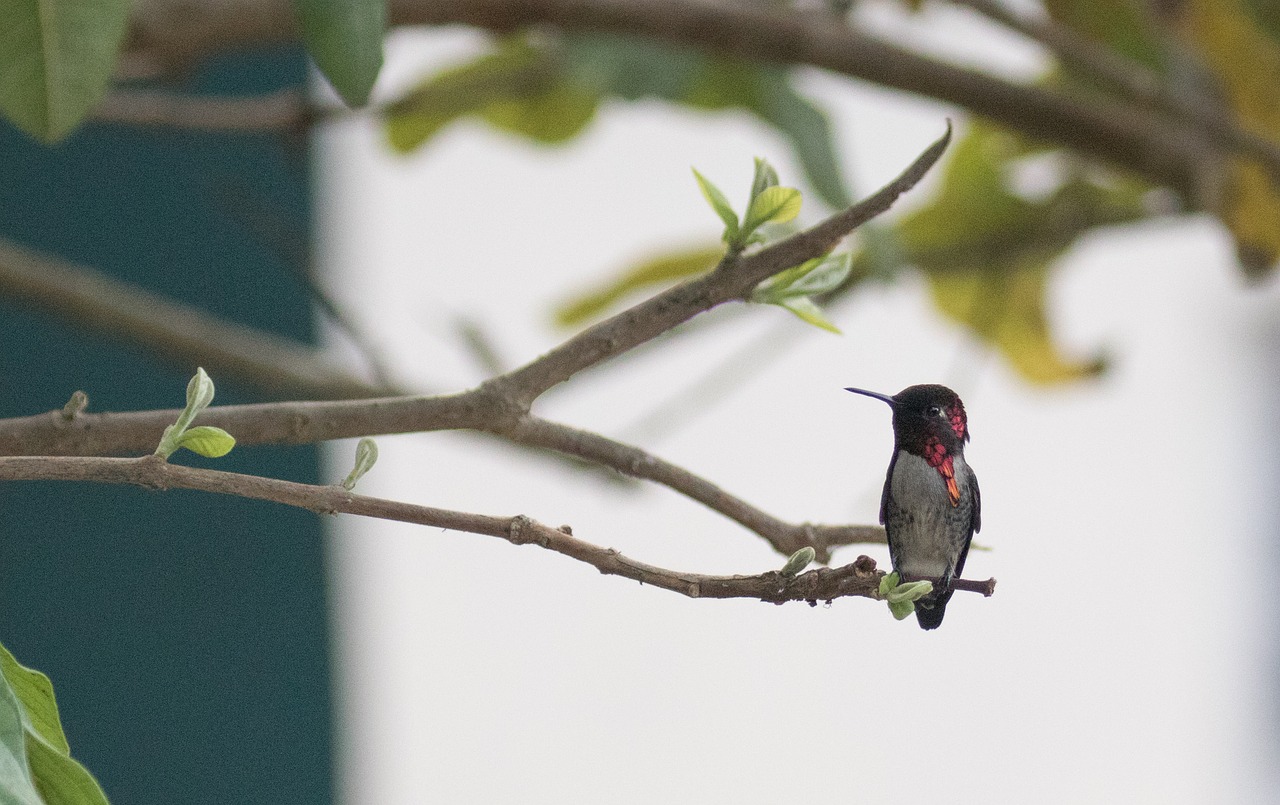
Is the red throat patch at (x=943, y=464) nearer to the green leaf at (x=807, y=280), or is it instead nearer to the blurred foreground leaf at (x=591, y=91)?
the green leaf at (x=807, y=280)

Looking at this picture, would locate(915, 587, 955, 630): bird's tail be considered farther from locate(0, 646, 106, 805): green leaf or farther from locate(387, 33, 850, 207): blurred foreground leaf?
locate(387, 33, 850, 207): blurred foreground leaf

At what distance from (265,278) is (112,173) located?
17 cm

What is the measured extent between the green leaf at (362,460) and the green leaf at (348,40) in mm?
147

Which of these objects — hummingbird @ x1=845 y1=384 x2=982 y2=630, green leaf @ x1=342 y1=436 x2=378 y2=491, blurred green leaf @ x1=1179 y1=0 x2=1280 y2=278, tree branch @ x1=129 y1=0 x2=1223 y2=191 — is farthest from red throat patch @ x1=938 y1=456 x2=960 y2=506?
blurred green leaf @ x1=1179 y1=0 x2=1280 y2=278

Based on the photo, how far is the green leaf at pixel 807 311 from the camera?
286 millimetres

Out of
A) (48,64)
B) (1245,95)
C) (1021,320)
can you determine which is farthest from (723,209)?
(1021,320)

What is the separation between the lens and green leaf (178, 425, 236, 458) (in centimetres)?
23

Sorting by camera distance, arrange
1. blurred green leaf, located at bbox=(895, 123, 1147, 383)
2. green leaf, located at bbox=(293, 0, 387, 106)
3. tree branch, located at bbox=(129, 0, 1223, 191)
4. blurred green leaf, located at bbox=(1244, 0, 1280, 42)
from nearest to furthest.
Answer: green leaf, located at bbox=(293, 0, 387, 106) < tree branch, located at bbox=(129, 0, 1223, 191) < blurred green leaf, located at bbox=(1244, 0, 1280, 42) < blurred green leaf, located at bbox=(895, 123, 1147, 383)

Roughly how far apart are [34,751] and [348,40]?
19 cm

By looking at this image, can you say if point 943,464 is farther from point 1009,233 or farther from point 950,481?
point 1009,233

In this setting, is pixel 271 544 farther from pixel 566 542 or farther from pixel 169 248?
pixel 566 542

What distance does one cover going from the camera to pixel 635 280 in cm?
95

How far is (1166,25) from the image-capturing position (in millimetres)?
758

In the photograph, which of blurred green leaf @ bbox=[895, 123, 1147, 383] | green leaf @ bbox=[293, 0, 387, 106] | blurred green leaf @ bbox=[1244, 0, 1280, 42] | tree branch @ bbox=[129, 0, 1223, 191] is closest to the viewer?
green leaf @ bbox=[293, 0, 387, 106]
